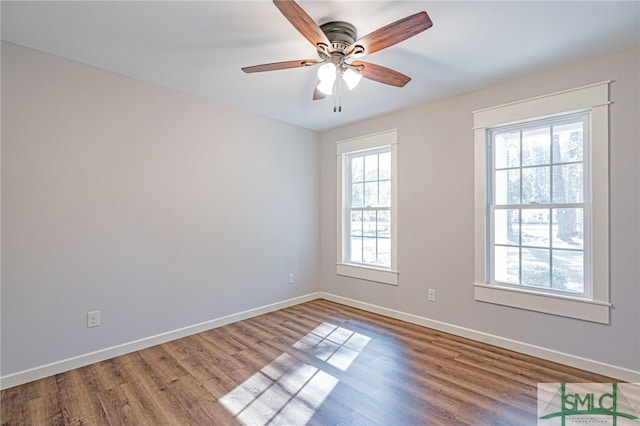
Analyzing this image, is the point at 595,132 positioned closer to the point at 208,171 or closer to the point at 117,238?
the point at 208,171

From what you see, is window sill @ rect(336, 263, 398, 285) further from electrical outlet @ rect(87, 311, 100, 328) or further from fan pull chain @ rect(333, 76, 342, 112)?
electrical outlet @ rect(87, 311, 100, 328)

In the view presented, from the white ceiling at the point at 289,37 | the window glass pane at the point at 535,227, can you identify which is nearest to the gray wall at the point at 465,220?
the white ceiling at the point at 289,37

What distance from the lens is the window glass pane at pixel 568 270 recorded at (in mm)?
2516

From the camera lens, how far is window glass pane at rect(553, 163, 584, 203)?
2.53 metres

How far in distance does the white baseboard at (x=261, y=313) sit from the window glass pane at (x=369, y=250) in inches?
22.6

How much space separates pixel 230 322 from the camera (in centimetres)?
345

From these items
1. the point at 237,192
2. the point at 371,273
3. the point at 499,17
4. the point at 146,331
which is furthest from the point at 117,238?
the point at 499,17

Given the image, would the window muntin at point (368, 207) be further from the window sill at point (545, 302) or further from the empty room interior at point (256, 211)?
the window sill at point (545, 302)

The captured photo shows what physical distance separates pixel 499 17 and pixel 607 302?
2.24m

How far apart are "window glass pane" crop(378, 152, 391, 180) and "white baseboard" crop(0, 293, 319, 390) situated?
220 centimetres

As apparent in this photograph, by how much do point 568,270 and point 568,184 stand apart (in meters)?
0.73

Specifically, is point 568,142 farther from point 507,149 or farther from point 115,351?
point 115,351

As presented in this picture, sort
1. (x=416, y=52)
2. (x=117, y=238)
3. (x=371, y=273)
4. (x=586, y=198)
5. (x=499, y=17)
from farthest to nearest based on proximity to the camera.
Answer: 1. (x=371, y=273)
2. (x=117, y=238)
3. (x=586, y=198)
4. (x=416, y=52)
5. (x=499, y=17)

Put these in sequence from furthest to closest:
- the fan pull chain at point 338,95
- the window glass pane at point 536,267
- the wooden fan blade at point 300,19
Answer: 1. the fan pull chain at point 338,95
2. the window glass pane at point 536,267
3. the wooden fan blade at point 300,19
